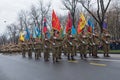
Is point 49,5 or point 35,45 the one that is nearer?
point 35,45

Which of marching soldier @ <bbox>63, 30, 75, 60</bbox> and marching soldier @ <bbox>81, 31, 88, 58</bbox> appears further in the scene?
marching soldier @ <bbox>81, 31, 88, 58</bbox>

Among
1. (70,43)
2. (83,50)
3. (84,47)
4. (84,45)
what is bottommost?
(83,50)

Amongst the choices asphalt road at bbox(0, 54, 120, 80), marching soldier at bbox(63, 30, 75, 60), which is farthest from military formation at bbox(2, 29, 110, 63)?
asphalt road at bbox(0, 54, 120, 80)

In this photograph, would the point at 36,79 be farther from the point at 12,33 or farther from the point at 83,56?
the point at 12,33

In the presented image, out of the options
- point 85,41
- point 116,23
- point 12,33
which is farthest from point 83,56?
point 12,33

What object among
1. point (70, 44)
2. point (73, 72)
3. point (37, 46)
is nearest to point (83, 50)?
point (70, 44)

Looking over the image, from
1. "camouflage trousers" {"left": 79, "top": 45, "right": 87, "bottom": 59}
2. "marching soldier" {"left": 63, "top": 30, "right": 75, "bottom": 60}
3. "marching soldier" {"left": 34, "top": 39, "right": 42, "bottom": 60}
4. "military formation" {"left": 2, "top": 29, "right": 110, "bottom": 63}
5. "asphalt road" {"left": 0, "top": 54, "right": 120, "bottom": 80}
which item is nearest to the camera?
"asphalt road" {"left": 0, "top": 54, "right": 120, "bottom": 80}

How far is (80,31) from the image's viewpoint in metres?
21.9

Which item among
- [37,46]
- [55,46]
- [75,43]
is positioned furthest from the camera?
[37,46]

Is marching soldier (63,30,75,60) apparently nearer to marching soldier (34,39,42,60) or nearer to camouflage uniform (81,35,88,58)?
camouflage uniform (81,35,88,58)

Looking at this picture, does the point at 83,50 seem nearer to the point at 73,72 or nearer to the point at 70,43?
the point at 70,43

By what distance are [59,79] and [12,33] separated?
9867 cm

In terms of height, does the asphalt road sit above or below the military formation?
below

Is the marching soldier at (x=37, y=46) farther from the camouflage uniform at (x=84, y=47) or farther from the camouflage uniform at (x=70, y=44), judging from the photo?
the camouflage uniform at (x=70, y=44)
